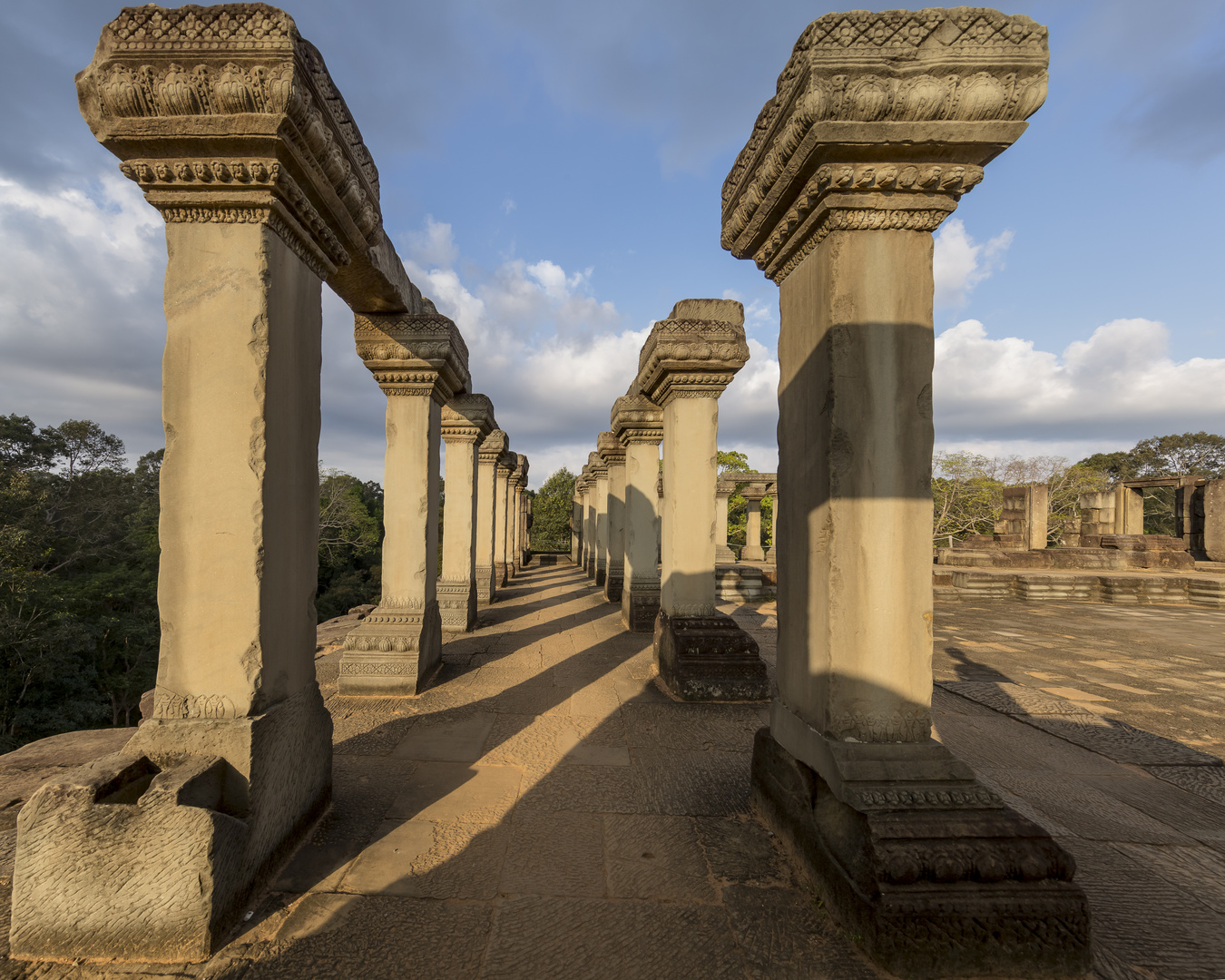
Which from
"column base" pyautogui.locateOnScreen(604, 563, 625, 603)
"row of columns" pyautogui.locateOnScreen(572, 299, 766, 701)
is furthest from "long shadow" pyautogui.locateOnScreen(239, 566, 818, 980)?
"column base" pyautogui.locateOnScreen(604, 563, 625, 603)

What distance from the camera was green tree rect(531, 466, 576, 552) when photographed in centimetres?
3969

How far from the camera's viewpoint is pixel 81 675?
16859 millimetres

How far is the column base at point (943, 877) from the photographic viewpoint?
5.46ft

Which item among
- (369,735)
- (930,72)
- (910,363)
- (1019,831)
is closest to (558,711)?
(369,735)

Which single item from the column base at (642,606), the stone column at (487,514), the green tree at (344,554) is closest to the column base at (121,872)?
the column base at (642,606)

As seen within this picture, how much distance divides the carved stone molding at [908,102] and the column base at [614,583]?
8156 millimetres

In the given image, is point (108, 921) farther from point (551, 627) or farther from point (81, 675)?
point (81, 675)

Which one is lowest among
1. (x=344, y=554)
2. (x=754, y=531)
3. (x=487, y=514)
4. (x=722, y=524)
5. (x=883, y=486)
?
(x=344, y=554)

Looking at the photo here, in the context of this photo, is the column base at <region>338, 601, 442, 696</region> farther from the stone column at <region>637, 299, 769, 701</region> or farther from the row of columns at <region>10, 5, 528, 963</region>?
the stone column at <region>637, 299, 769, 701</region>

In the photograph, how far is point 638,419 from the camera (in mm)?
7219

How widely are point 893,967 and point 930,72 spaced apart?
3119 millimetres

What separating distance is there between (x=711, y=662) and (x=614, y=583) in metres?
5.36

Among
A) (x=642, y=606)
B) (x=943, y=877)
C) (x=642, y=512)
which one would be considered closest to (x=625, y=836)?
(x=943, y=877)

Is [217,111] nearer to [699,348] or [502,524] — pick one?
[699,348]
